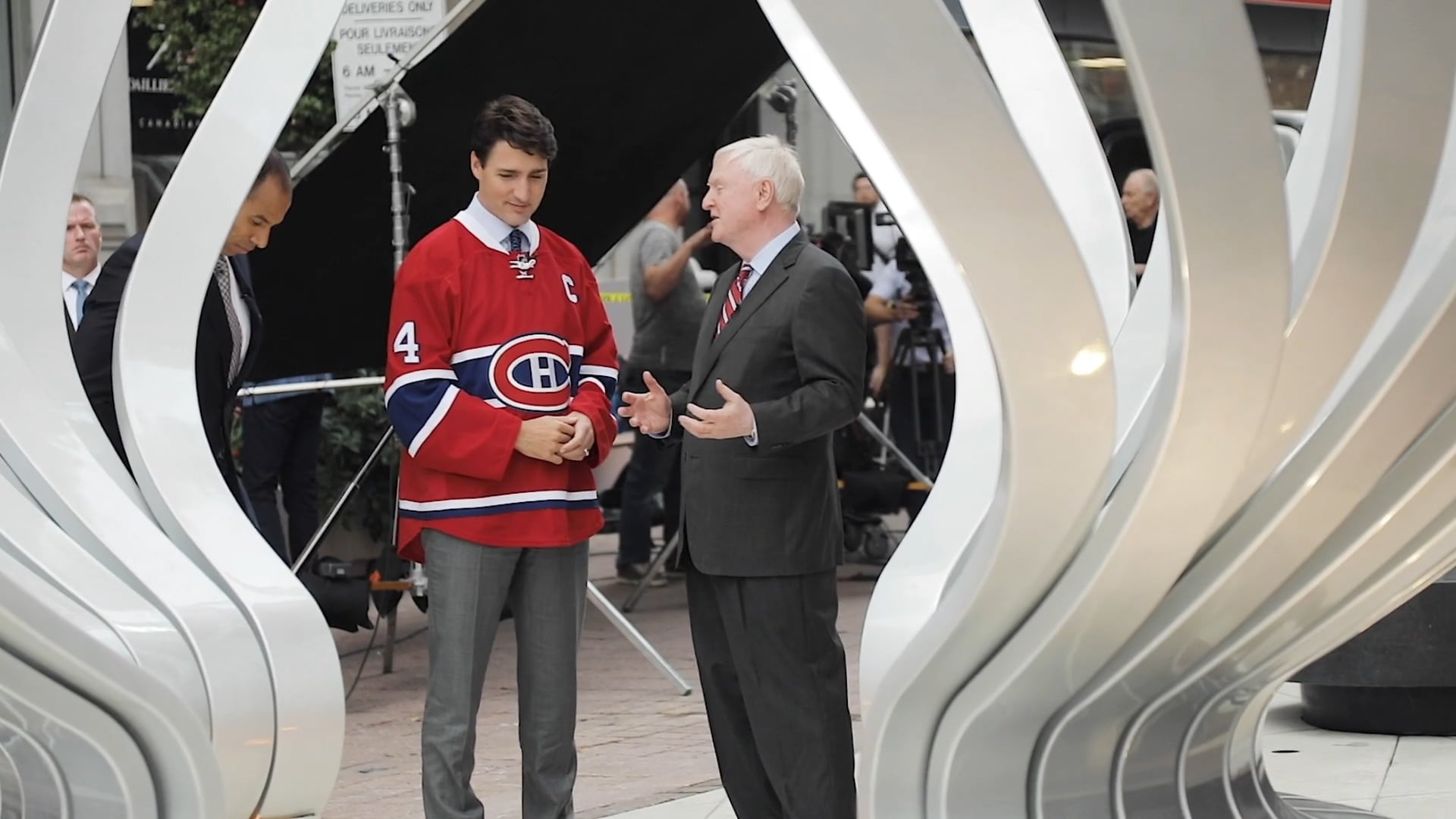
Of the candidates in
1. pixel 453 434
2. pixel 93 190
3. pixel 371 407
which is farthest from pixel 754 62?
pixel 93 190

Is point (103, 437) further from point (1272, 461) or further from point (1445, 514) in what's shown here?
point (1445, 514)

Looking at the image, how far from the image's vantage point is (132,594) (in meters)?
4.15

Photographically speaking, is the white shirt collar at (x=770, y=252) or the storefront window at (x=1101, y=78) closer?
the white shirt collar at (x=770, y=252)

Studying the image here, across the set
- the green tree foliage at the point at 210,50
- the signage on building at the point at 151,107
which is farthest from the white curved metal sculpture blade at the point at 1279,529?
the signage on building at the point at 151,107

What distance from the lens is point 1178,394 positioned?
3.41 metres

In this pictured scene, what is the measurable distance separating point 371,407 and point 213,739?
473 cm

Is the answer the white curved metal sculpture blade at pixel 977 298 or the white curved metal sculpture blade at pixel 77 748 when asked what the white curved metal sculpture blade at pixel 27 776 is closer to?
Result: the white curved metal sculpture blade at pixel 77 748

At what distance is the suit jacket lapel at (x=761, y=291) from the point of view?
461 cm

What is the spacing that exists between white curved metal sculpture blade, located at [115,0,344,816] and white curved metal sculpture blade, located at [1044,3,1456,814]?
1681 millimetres

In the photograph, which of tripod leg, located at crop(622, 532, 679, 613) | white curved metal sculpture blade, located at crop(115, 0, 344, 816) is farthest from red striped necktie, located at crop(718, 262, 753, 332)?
tripod leg, located at crop(622, 532, 679, 613)

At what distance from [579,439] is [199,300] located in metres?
0.96

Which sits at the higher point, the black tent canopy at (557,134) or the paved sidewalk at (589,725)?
the black tent canopy at (557,134)

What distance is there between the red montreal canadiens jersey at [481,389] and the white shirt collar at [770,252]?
1.68ft

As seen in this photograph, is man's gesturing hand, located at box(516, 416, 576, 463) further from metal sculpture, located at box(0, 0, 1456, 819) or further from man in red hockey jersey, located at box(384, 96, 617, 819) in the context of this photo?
metal sculpture, located at box(0, 0, 1456, 819)
